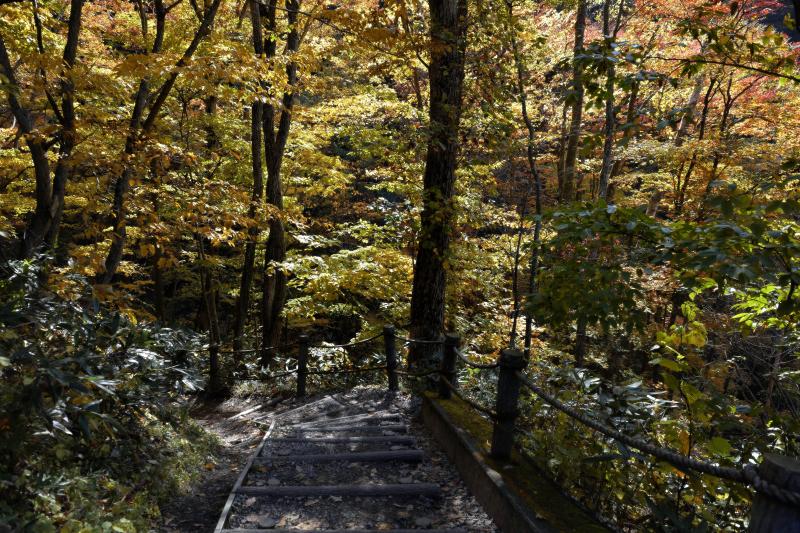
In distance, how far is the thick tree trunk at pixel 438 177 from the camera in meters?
7.13

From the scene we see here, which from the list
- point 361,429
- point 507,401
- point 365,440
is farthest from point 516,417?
point 361,429

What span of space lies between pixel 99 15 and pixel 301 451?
1362 cm

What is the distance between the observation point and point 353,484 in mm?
4672

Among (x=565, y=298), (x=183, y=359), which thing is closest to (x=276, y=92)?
(x=183, y=359)

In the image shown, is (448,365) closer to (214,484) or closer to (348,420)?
(348,420)

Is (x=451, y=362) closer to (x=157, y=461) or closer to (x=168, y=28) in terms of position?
(x=157, y=461)

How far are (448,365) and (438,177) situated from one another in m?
2.77

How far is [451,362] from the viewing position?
6.30 metres

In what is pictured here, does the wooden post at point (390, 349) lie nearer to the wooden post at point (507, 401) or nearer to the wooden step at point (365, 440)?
the wooden step at point (365, 440)

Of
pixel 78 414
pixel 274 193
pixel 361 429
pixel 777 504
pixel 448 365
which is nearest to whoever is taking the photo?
pixel 777 504

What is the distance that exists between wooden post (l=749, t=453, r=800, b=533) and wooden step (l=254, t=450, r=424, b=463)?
364cm

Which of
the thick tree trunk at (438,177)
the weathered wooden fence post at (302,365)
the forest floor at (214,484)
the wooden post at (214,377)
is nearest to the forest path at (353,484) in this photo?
the forest floor at (214,484)

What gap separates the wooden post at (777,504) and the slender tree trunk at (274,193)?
9.64m

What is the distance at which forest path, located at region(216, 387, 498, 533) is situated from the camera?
12.9 ft
